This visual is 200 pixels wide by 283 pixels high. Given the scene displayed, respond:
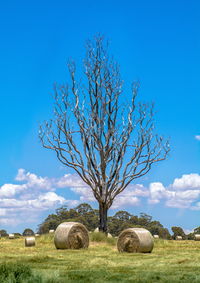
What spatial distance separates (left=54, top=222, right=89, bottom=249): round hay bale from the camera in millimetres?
20094

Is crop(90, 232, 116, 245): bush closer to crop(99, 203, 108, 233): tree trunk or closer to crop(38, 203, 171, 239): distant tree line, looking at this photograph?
crop(99, 203, 108, 233): tree trunk

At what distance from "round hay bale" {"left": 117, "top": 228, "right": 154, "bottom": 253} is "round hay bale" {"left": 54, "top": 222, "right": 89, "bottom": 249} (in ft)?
6.80

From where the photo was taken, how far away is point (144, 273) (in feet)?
36.4

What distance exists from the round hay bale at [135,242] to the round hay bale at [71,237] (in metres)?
2.07

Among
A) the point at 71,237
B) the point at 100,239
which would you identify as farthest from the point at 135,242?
the point at 100,239

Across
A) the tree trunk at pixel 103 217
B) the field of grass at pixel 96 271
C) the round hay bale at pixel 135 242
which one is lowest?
the field of grass at pixel 96 271

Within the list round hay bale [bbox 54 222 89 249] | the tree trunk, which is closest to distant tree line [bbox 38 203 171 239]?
the tree trunk

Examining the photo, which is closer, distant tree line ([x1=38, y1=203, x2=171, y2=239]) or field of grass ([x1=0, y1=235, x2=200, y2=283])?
field of grass ([x1=0, y1=235, x2=200, y2=283])

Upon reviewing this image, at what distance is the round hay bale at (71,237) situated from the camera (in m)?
20.1

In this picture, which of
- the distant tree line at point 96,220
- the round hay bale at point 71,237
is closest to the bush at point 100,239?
the round hay bale at point 71,237

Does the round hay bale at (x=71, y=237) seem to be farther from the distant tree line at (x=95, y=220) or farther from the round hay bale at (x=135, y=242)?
the distant tree line at (x=95, y=220)

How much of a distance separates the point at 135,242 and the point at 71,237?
3.01 m

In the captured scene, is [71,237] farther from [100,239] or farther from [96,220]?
[96,220]

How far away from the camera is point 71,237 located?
66.5ft
